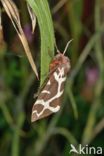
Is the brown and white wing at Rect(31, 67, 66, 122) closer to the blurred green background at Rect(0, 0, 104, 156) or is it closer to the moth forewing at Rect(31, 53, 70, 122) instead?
the moth forewing at Rect(31, 53, 70, 122)

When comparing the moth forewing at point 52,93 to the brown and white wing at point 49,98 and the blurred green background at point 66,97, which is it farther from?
the blurred green background at point 66,97

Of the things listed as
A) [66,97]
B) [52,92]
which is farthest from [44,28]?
[66,97]

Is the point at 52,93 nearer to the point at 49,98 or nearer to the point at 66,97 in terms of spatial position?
the point at 49,98

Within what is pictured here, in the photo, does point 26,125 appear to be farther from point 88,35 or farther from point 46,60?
point 46,60

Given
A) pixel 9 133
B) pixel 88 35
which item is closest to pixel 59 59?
pixel 9 133

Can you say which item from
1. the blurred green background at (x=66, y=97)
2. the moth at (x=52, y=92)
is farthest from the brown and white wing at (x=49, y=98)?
the blurred green background at (x=66, y=97)

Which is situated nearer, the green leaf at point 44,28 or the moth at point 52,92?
the green leaf at point 44,28

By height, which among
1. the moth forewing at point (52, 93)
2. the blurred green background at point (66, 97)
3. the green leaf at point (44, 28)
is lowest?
the blurred green background at point (66, 97)
